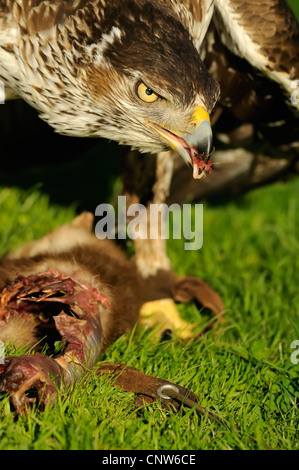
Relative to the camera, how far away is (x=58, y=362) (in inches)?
116

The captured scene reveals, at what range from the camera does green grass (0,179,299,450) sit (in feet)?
8.90

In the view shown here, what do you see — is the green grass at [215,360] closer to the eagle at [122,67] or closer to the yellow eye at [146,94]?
the eagle at [122,67]

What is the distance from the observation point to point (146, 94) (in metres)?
3.09

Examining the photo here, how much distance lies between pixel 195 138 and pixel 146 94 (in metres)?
0.29

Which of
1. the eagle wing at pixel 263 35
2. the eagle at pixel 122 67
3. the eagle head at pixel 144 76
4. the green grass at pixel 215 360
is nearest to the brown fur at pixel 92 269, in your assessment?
the green grass at pixel 215 360

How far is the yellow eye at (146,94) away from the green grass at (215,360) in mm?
1240

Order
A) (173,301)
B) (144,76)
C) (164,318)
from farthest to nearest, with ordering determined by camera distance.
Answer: (173,301) → (164,318) → (144,76)

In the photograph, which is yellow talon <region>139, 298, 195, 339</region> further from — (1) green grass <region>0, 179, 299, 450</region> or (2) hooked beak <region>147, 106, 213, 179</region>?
(2) hooked beak <region>147, 106, 213, 179</region>

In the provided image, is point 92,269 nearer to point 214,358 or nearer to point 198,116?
point 214,358

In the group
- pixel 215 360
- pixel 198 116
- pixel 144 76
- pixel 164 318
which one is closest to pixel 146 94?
pixel 144 76

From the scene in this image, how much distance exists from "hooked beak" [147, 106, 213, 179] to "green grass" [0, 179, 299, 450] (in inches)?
38.9

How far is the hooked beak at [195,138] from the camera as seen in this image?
3.07 m

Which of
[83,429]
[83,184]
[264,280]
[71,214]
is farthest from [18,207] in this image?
[83,429]

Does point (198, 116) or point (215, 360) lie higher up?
point (198, 116)
